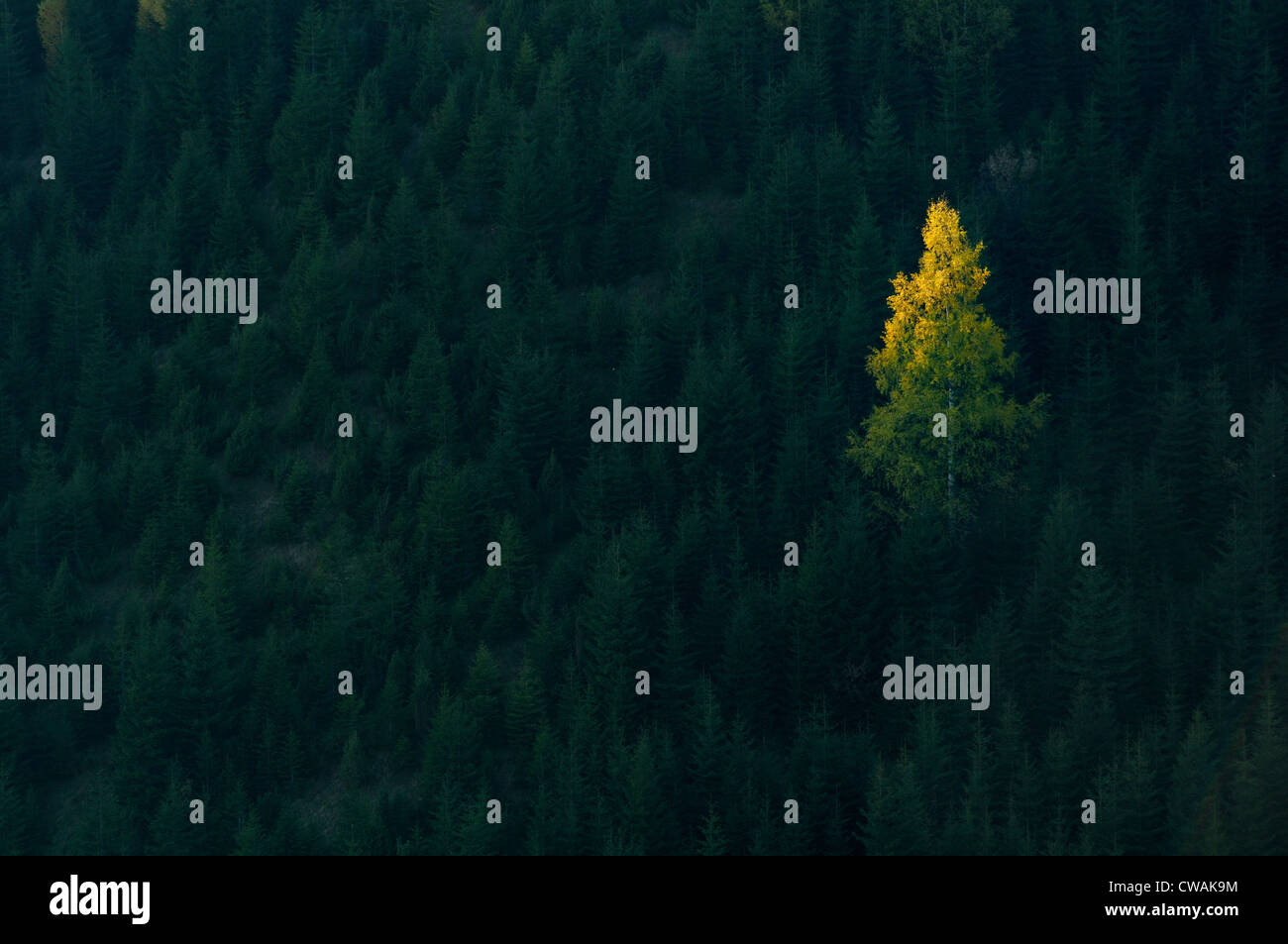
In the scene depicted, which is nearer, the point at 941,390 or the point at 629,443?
the point at 941,390

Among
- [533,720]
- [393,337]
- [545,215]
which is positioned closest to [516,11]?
[545,215]

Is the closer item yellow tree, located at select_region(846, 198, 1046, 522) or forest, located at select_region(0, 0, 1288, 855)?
forest, located at select_region(0, 0, 1288, 855)

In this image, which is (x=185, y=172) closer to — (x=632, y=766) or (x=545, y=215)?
(x=545, y=215)

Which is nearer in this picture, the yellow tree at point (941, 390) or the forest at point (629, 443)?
the forest at point (629, 443)
